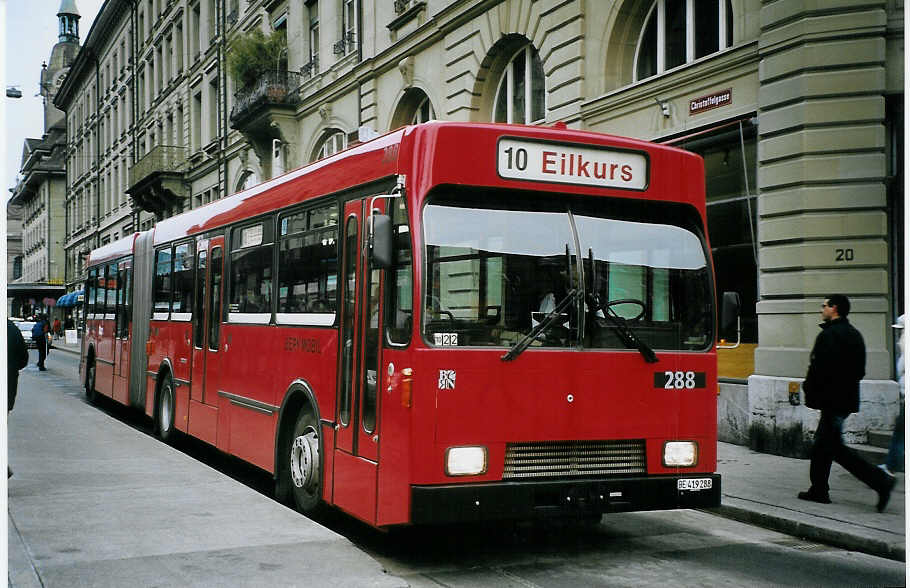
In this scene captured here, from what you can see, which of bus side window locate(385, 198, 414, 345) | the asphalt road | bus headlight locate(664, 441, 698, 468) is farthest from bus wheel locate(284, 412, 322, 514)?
bus headlight locate(664, 441, 698, 468)

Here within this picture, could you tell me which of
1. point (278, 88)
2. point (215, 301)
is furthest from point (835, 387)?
point (278, 88)

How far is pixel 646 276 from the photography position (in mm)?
6734

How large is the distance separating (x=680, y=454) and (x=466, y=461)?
1562 mm

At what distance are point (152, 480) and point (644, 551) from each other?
14.3ft

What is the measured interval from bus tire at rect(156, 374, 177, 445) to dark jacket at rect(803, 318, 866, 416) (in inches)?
291

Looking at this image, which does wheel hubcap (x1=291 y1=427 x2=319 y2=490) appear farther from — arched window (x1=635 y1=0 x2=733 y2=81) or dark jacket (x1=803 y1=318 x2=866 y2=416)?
arched window (x1=635 y1=0 x2=733 y2=81)

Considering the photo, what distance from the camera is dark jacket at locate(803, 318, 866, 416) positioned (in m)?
8.62

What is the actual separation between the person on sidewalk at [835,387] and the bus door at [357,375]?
4.11 meters

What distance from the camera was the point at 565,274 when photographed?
647 cm

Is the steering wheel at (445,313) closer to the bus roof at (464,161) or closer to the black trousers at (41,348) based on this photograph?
the bus roof at (464,161)

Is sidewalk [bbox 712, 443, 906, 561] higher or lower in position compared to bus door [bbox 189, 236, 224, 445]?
lower

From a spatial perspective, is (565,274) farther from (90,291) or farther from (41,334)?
(41,334)

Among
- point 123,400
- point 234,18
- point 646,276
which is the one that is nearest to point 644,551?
point 646,276

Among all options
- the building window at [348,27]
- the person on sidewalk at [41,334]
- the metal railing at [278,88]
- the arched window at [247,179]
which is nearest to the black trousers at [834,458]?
the building window at [348,27]
